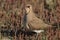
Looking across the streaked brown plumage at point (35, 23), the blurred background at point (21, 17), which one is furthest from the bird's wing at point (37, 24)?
the blurred background at point (21, 17)

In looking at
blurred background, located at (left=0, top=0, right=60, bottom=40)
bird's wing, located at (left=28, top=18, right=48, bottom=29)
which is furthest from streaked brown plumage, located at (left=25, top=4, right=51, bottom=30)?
blurred background, located at (left=0, top=0, right=60, bottom=40)

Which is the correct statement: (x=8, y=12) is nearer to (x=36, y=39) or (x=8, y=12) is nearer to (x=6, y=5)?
(x=6, y=5)

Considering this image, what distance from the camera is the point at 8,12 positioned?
870 cm

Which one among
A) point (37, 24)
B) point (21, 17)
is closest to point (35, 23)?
point (37, 24)

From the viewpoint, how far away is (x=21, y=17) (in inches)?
328

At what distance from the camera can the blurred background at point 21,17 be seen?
24.7 ft

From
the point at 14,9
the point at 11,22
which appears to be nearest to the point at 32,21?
the point at 11,22

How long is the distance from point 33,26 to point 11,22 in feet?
2.47

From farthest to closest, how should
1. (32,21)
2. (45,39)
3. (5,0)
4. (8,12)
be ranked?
(5,0), (8,12), (32,21), (45,39)

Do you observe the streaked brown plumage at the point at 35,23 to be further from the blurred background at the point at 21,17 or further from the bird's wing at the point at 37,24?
the blurred background at the point at 21,17

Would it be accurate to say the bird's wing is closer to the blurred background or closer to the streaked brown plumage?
the streaked brown plumage

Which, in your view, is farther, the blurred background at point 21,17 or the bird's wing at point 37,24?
the bird's wing at point 37,24

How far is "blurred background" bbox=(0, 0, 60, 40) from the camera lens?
24.7 feet

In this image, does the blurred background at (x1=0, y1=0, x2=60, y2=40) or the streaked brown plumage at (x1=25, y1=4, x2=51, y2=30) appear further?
the streaked brown plumage at (x1=25, y1=4, x2=51, y2=30)
